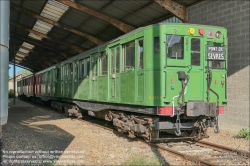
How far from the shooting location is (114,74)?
948 centimetres

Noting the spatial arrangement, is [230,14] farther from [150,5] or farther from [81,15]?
[81,15]

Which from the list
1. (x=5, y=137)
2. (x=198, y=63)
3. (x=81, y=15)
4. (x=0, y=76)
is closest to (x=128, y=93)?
(x=198, y=63)

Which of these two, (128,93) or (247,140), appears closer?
(128,93)

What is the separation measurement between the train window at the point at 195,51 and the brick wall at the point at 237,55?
4.06 m

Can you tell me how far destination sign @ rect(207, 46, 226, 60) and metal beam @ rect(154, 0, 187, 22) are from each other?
6.31m

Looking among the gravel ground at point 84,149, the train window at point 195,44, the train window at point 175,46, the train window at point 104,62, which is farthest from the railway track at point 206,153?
the train window at point 104,62

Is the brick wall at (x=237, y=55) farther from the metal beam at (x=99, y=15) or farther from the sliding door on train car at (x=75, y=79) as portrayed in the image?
the sliding door on train car at (x=75, y=79)

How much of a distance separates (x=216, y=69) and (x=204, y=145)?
7.43ft

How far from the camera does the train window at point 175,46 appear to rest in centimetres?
768

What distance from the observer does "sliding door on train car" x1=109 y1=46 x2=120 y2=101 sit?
9341mm

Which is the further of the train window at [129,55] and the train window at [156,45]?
the train window at [129,55]

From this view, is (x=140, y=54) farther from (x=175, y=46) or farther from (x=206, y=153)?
(x=206, y=153)

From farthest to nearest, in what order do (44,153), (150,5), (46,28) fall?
(46,28) < (150,5) < (44,153)

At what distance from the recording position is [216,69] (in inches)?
322
